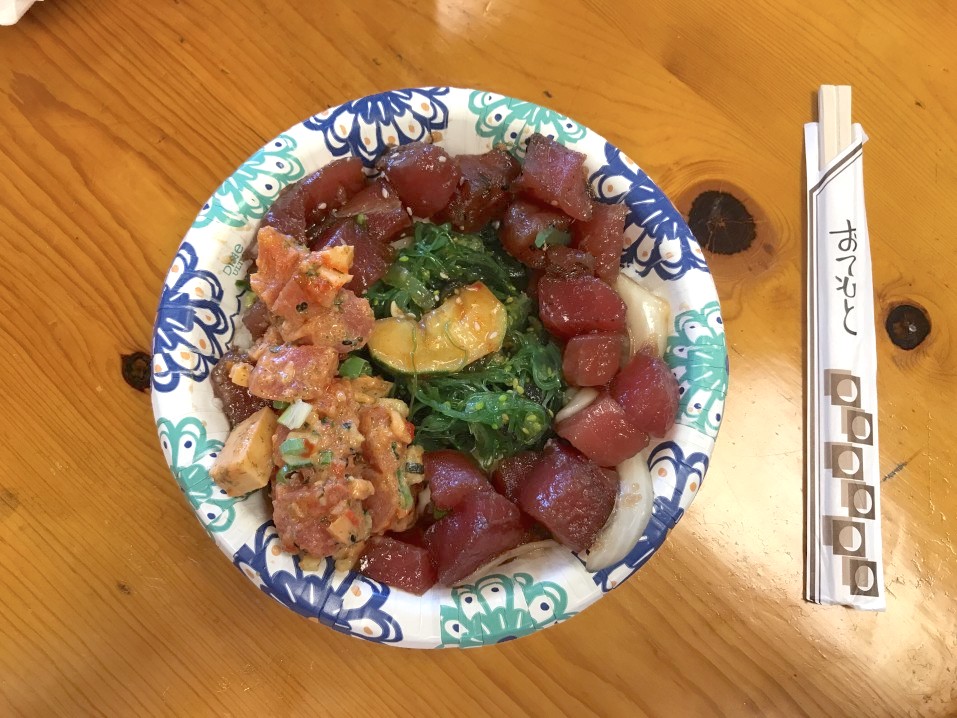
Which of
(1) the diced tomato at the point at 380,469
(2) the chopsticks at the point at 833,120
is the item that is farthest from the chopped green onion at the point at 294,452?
(2) the chopsticks at the point at 833,120

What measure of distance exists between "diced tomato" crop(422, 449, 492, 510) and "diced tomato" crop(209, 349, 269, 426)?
39 cm

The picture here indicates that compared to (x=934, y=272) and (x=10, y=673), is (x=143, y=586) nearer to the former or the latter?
(x=10, y=673)

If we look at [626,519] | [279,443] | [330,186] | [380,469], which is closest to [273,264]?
[330,186]

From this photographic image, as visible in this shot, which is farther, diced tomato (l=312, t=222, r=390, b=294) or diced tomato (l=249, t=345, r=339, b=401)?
diced tomato (l=312, t=222, r=390, b=294)

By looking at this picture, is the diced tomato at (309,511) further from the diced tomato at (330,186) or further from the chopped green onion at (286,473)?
the diced tomato at (330,186)

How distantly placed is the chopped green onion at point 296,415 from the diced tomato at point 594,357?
23.2 inches

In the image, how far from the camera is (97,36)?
1.79 meters

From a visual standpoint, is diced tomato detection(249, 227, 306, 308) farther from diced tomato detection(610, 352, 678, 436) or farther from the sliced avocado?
diced tomato detection(610, 352, 678, 436)

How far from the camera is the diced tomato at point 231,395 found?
4.30 feet

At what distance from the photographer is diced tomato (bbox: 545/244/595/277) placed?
1.43m

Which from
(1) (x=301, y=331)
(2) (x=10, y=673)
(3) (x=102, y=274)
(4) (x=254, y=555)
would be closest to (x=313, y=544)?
(4) (x=254, y=555)

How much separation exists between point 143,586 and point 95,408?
473 mm

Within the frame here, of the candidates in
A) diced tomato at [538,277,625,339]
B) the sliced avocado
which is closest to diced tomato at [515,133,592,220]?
diced tomato at [538,277,625,339]

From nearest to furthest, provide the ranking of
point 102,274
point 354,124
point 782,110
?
point 354,124, point 102,274, point 782,110
